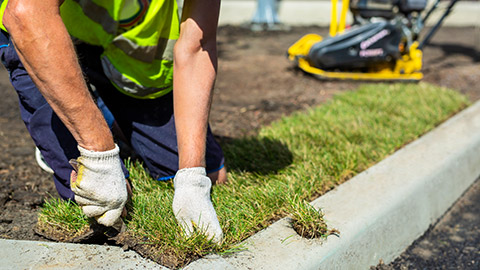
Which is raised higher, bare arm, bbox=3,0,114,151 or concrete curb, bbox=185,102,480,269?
bare arm, bbox=3,0,114,151

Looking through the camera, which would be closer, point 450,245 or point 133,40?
point 133,40

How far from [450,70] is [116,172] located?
4409 mm

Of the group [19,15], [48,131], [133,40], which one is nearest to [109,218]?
[48,131]

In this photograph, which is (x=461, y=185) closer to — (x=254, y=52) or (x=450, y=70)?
(x=450, y=70)

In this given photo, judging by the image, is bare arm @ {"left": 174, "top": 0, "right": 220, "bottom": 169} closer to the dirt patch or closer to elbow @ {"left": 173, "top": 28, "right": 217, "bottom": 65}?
elbow @ {"left": 173, "top": 28, "right": 217, "bottom": 65}

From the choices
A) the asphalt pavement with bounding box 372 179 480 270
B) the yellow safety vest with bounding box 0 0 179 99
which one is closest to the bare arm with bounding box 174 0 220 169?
the yellow safety vest with bounding box 0 0 179 99

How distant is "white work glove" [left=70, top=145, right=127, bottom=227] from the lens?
60.5 inches

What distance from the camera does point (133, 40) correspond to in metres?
2.03

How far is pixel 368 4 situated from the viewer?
4527 mm

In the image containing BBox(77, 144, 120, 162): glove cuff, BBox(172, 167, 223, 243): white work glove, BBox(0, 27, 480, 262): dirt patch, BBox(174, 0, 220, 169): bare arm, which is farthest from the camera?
BBox(0, 27, 480, 262): dirt patch

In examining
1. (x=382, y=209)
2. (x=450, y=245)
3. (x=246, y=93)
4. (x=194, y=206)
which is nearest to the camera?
(x=194, y=206)

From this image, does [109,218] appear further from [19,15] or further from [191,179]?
[19,15]

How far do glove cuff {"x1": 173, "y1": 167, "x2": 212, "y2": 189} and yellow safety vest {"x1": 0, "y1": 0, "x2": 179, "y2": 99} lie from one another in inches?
21.1

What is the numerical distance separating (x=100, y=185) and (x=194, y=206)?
326mm
